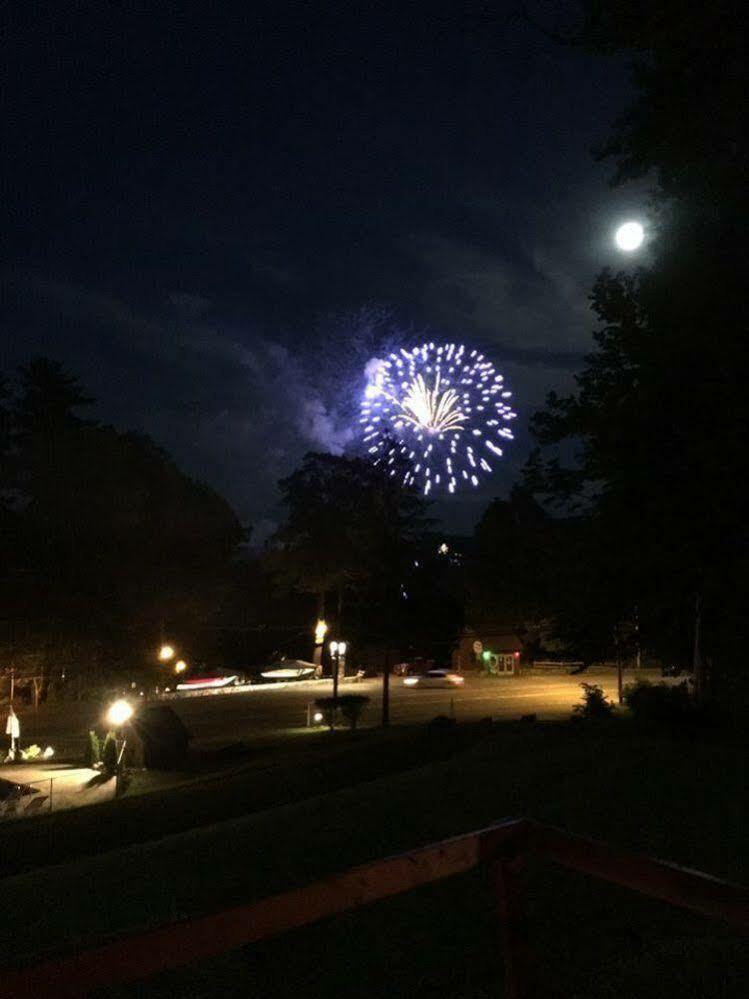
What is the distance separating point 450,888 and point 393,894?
444 cm

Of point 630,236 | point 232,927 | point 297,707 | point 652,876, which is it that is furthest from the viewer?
point 297,707

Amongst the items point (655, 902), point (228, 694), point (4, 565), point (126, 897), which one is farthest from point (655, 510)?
point (228, 694)

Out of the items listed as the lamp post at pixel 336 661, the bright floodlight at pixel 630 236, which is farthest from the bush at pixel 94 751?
the bright floodlight at pixel 630 236

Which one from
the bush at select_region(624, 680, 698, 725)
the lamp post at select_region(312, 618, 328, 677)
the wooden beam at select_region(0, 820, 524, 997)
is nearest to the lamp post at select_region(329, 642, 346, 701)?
the lamp post at select_region(312, 618, 328, 677)

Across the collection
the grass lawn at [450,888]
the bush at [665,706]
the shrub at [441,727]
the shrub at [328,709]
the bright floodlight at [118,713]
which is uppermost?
the bush at [665,706]

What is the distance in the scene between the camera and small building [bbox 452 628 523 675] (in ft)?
201

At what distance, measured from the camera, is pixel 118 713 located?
22.8 meters

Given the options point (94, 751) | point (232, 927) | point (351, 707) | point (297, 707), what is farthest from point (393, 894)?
point (297, 707)

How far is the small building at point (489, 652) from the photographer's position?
201 feet

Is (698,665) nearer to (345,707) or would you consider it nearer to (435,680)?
(345,707)

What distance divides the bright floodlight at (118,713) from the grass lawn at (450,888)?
11.2 metres

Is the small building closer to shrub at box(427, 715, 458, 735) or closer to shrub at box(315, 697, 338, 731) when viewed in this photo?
shrub at box(315, 697, 338, 731)

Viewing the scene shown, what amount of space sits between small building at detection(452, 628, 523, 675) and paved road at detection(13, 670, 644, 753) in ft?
18.6

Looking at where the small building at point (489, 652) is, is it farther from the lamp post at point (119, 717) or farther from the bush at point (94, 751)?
the lamp post at point (119, 717)
